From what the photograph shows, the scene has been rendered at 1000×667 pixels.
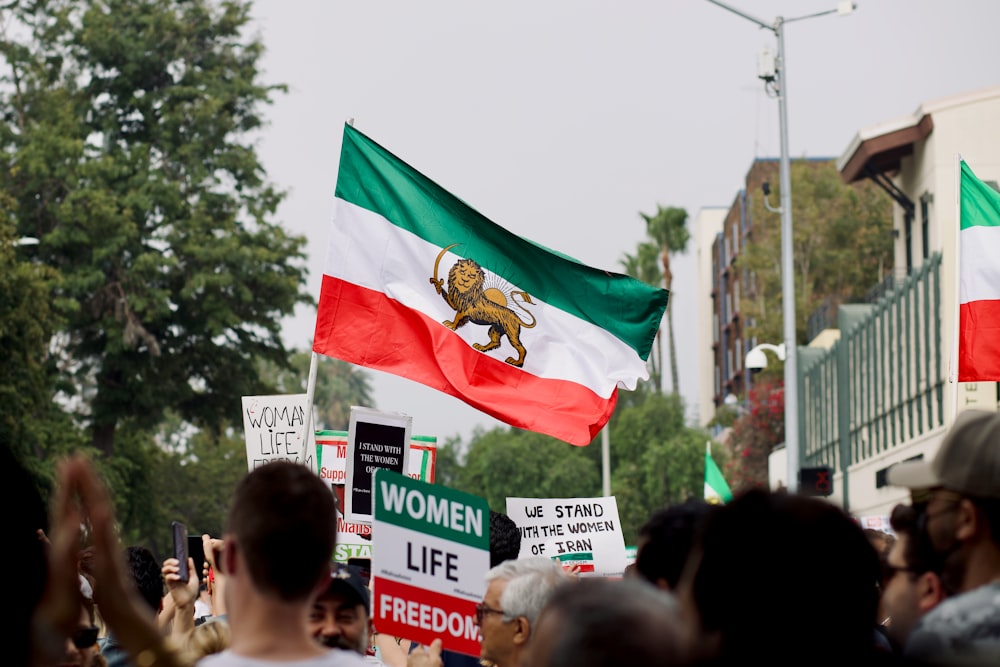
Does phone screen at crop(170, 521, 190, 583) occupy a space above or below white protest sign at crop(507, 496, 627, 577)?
below

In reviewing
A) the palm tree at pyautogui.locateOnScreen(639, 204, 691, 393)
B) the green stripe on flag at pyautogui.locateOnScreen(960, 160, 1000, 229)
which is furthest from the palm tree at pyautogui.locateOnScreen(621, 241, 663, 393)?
the green stripe on flag at pyautogui.locateOnScreen(960, 160, 1000, 229)

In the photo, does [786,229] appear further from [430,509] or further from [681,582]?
[681,582]

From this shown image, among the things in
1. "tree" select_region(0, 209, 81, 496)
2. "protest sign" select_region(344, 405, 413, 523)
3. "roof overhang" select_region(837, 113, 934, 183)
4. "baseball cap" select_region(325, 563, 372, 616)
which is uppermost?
"roof overhang" select_region(837, 113, 934, 183)

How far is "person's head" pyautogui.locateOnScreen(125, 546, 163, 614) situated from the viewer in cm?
663

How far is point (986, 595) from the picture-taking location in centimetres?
371

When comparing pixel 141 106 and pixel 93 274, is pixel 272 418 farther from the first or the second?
pixel 141 106

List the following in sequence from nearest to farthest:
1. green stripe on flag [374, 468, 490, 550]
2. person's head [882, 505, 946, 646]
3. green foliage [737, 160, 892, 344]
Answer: person's head [882, 505, 946, 646]
green stripe on flag [374, 468, 490, 550]
green foliage [737, 160, 892, 344]

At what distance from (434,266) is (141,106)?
108 feet

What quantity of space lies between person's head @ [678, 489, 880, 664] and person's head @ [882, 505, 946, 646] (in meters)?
0.89

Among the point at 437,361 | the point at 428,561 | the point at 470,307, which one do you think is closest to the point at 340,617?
the point at 428,561

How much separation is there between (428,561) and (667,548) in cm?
154

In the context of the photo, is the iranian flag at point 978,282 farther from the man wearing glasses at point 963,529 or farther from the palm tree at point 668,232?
the palm tree at point 668,232

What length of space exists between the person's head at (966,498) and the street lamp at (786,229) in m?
20.9

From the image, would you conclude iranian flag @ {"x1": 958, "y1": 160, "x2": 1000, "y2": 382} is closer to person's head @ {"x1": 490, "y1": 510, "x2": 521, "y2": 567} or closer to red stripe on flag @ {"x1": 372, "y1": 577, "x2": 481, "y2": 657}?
person's head @ {"x1": 490, "y1": 510, "x2": 521, "y2": 567}
